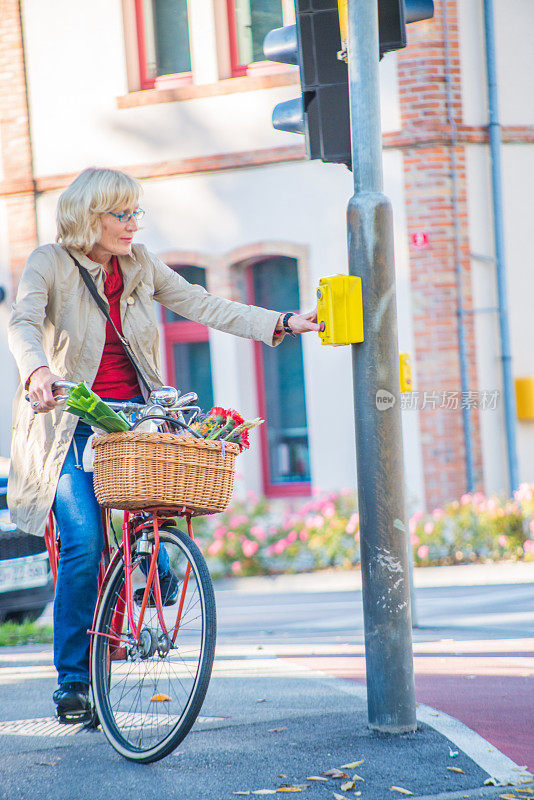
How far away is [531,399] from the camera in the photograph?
11.6 m

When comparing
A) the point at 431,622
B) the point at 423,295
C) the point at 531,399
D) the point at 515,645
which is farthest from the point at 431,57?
the point at 515,645

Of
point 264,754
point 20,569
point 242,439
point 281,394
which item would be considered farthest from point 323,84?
point 281,394

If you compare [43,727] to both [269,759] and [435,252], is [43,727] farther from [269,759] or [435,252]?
[435,252]

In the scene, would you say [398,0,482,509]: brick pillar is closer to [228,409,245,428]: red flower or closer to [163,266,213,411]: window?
[163,266,213,411]: window

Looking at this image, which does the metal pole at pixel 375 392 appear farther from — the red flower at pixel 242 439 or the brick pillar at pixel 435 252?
the brick pillar at pixel 435 252

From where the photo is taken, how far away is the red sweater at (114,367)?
4.01 meters

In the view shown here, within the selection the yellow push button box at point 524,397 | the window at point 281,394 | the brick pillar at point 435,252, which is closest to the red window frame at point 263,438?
the window at point 281,394

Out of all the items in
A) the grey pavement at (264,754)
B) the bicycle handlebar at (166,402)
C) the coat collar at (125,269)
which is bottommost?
the grey pavement at (264,754)

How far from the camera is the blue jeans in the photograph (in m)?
3.82

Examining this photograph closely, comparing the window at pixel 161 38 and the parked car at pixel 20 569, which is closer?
the parked car at pixel 20 569

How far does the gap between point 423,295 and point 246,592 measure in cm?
370

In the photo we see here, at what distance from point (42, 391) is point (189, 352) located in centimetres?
946

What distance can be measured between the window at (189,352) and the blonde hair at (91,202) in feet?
28.8

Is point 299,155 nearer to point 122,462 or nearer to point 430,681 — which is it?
point 430,681
